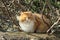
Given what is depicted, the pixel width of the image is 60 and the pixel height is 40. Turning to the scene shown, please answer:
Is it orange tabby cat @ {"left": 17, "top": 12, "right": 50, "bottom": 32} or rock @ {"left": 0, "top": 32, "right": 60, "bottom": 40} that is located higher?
orange tabby cat @ {"left": 17, "top": 12, "right": 50, "bottom": 32}

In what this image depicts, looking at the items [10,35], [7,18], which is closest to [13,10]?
[7,18]

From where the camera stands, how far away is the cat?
9.00 feet

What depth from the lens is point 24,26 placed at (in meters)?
2.78

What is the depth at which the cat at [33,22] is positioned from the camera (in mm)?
2742

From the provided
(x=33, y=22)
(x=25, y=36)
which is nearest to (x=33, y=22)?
(x=33, y=22)

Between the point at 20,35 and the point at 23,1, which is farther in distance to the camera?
the point at 23,1

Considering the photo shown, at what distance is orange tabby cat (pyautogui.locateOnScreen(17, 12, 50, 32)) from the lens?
2.74m

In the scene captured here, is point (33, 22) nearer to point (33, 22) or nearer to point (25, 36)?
point (33, 22)

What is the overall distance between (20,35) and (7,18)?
521 mm

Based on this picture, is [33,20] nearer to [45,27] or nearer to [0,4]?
[45,27]

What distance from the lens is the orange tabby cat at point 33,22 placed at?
9.00 feet

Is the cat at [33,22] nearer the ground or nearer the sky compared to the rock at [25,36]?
nearer the sky

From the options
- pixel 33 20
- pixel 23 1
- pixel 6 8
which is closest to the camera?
pixel 33 20

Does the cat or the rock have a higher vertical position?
the cat
